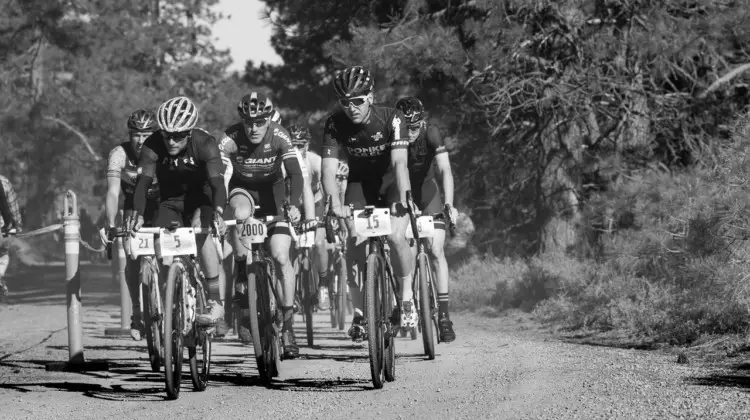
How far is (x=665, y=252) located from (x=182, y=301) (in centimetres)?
638

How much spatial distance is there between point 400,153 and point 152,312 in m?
2.32

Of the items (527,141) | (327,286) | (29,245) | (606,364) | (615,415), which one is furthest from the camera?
(29,245)

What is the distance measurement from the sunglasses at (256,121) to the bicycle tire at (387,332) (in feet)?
6.25

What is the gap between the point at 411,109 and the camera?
11.7m

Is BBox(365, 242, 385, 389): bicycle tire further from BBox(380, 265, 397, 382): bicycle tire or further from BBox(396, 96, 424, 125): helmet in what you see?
BBox(396, 96, 424, 125): helmet

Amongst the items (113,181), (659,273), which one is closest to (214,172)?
(113,181)

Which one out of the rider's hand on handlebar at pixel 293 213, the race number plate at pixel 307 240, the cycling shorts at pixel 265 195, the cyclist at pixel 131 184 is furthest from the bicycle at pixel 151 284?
the race number plate at pixel 307 240

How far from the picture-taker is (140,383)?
387 inches

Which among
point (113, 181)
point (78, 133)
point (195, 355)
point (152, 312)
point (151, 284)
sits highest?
point (78, 133)

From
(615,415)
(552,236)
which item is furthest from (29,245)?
(615,415)

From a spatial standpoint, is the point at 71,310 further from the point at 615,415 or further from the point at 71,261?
the point at 615,415

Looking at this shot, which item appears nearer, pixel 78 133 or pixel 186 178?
pixel 186 178

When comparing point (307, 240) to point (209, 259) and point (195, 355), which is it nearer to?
point (209, 259)

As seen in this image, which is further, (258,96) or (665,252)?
(665,252)
